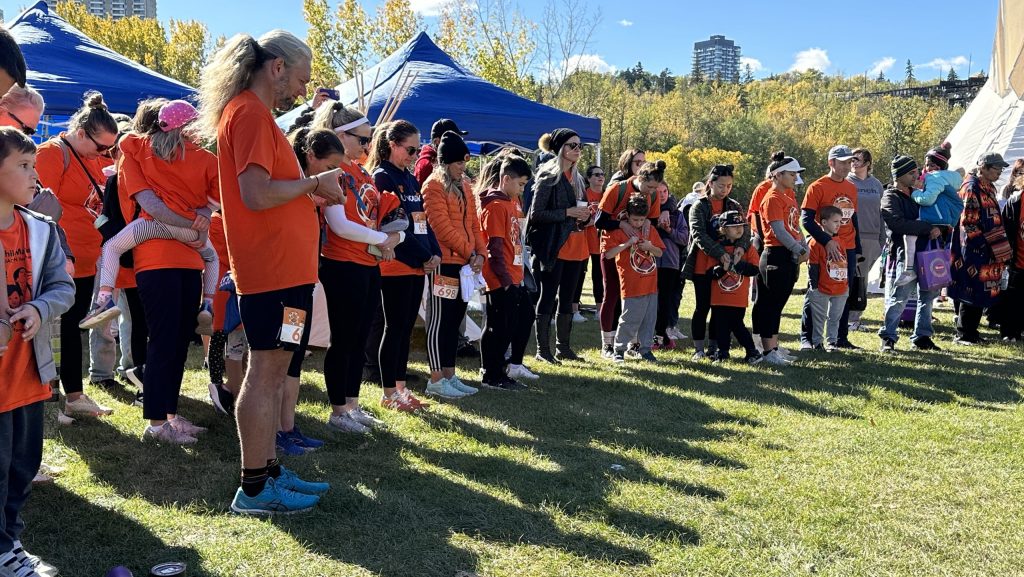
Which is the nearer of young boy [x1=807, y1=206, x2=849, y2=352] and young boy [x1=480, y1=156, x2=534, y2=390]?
young boy [x1=480, y1=156, x2=534, y2=390]

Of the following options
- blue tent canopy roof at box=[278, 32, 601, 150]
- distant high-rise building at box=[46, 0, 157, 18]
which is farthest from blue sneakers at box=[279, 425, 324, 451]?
distant high-rise building at box=[46, 0, 157, 18]

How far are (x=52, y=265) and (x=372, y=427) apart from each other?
7.56ft

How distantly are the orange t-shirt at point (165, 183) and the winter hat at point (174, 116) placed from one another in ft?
0.54

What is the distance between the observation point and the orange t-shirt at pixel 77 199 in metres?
4.82

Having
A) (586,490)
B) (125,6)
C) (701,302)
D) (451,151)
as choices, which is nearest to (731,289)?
(701,302)

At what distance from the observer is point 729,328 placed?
292 inches

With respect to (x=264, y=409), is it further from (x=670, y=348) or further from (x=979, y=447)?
(x=670, y=348)

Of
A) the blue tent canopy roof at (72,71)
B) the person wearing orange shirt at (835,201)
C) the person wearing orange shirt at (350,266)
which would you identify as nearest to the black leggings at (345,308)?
the person wearing orange shirt at (350,266)

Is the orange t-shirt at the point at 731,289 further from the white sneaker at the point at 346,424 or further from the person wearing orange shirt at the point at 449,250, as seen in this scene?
the white sneaker at the point at 346,424

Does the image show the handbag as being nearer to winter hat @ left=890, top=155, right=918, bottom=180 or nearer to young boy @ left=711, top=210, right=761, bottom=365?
winter hat @ left=890, top=155, right=918, bottom=180

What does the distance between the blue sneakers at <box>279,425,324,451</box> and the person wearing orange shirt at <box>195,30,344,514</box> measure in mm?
977

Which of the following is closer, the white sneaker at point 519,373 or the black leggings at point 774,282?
the white sneaker at point 519,373

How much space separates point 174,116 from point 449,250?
205 cm

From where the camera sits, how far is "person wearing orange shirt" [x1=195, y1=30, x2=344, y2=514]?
3.10 metres
